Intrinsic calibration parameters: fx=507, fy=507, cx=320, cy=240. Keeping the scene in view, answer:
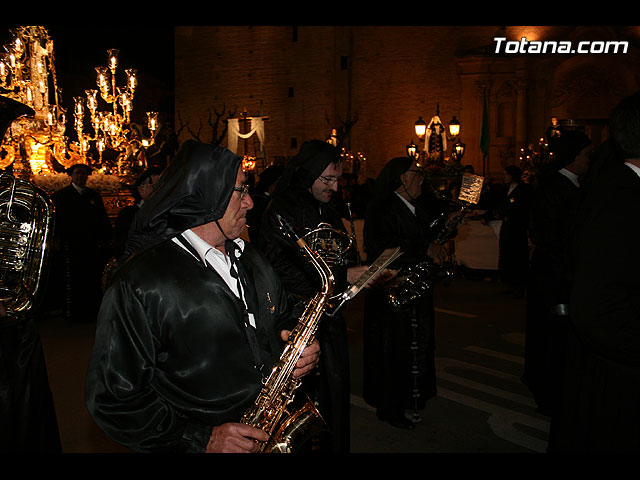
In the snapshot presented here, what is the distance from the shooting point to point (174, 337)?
1.86 metres

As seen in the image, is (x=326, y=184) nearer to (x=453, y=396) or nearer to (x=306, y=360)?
(x=306, y=360)

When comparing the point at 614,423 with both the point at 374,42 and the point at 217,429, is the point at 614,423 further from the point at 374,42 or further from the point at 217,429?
the point at 374,42

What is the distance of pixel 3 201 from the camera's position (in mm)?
2912

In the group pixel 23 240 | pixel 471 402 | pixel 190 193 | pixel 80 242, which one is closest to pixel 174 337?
pixel 190 193

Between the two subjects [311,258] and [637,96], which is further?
[311,258]

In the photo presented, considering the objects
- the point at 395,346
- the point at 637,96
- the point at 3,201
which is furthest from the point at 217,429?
the point at 395,346

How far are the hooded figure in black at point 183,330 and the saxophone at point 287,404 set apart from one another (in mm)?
58

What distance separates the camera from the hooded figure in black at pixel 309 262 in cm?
326

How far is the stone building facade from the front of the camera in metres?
21.9

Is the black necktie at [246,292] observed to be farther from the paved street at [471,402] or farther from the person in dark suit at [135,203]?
the person in dark suit at [135,203]

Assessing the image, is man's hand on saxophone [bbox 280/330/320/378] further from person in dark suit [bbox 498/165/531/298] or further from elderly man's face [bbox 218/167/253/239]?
person in dark suit [bbox 498/165/531/298]

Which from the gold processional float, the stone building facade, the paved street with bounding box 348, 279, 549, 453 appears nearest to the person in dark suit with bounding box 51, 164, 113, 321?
the gold processional float

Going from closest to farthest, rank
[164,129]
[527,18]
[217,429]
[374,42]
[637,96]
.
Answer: [217,429] → [637,96] → [527,18] → [164,129] → [374,42]

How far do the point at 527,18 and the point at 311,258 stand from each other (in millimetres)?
2744
